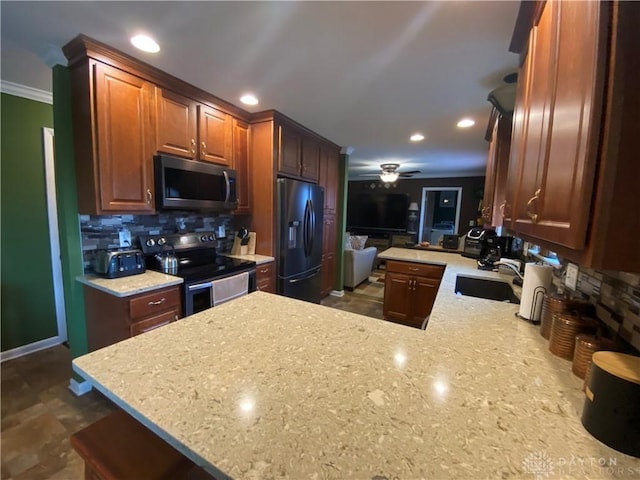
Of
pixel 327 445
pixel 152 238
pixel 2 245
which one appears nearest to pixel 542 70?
pixel 327 445

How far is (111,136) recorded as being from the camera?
1.77 meters

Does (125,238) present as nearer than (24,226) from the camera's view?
Yes

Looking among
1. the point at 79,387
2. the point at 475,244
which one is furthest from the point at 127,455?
the point at 475,244

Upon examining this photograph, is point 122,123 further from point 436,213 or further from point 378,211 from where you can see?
point 436,213

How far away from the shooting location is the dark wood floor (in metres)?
1.46

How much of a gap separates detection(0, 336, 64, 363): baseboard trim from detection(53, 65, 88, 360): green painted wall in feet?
3.46

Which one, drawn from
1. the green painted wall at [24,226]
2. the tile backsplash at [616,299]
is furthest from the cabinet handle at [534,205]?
the green painted wall at [24,226]

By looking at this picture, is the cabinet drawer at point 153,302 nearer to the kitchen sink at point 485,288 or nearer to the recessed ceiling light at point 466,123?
the kitchen sink at point 485,288

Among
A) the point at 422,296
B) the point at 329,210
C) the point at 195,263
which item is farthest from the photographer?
the point at 329,210

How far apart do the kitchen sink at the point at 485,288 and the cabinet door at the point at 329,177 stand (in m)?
2.17

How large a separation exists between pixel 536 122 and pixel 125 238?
106 inches

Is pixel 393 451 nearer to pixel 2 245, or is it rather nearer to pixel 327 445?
pixel 327 445

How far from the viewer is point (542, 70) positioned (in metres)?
0.86

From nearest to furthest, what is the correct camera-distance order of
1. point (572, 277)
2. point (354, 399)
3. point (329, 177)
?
point (354, 399) < point (572, 277) < point (329, 177)
